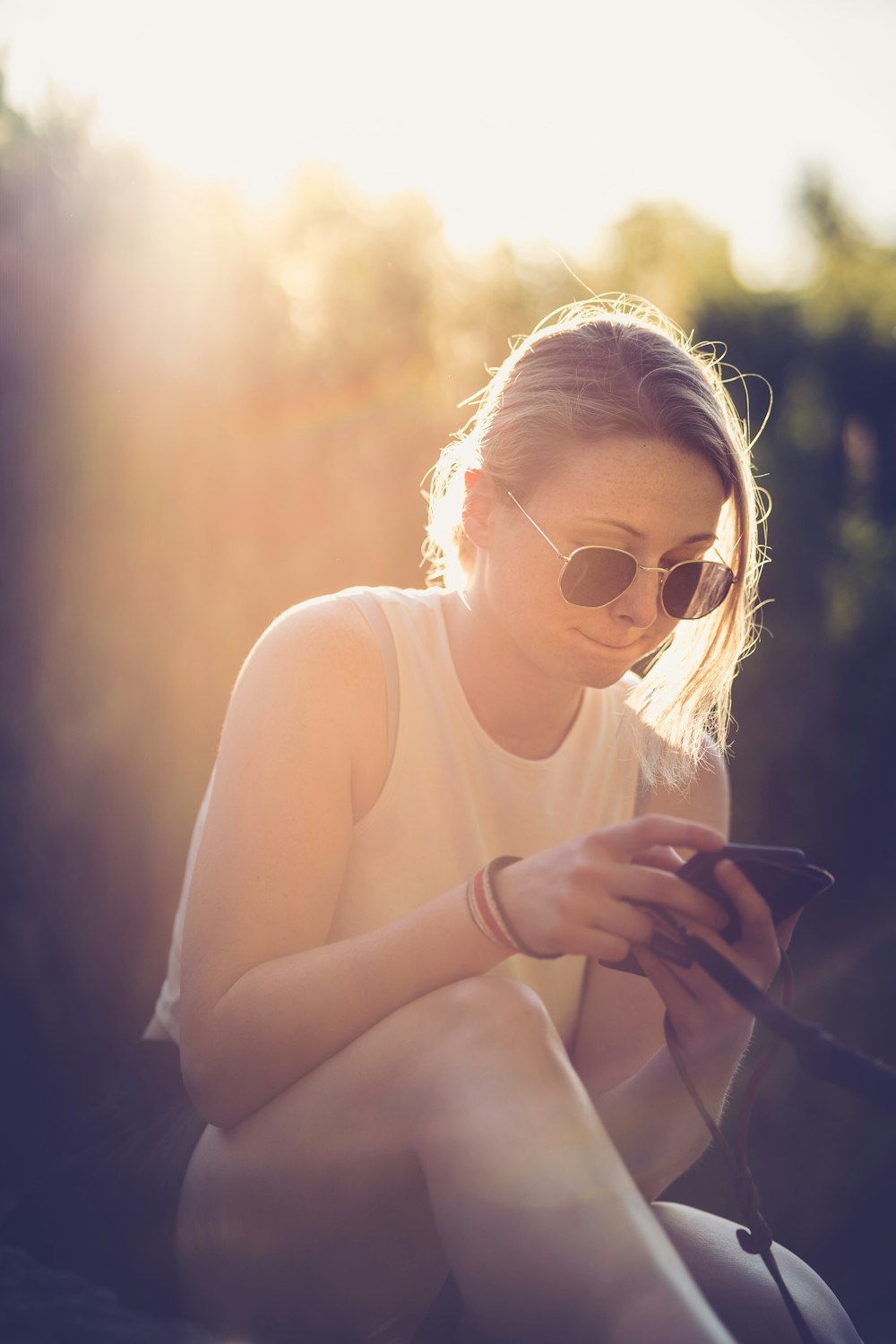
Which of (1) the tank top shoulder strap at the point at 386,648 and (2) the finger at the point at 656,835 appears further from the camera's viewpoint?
(1) the tank top shoulder strap at the point at 386,648

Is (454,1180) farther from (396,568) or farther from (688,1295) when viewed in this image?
(396,568)

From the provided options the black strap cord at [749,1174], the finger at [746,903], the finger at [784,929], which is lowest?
the black strap cord at [749,1174]

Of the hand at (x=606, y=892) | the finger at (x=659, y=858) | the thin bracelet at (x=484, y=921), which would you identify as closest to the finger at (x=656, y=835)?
the hand at (x=606, y=892)

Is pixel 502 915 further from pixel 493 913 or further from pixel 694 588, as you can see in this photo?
pixel 694 588

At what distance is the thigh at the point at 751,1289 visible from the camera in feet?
5.99

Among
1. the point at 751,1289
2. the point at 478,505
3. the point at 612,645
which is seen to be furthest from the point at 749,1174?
the point at 478,505

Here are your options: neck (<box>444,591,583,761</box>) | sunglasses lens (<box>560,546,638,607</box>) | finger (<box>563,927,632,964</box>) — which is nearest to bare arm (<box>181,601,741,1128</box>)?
finger (<box>563,927,632,964</box>)

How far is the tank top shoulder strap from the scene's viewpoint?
2072 mm

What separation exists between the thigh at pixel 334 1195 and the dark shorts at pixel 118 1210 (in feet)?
0.14

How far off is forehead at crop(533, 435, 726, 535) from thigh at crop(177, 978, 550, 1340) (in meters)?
0.90

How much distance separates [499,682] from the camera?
2266 millimetres

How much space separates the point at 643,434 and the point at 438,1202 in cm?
135

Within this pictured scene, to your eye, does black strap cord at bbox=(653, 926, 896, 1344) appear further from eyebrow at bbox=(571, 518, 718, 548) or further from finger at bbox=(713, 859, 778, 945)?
eyebrow at bbox=(571, 518, 718, 548)

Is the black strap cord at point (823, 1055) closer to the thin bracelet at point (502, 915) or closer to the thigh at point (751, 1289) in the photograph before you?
the thin bracelet at point (502, 915)
